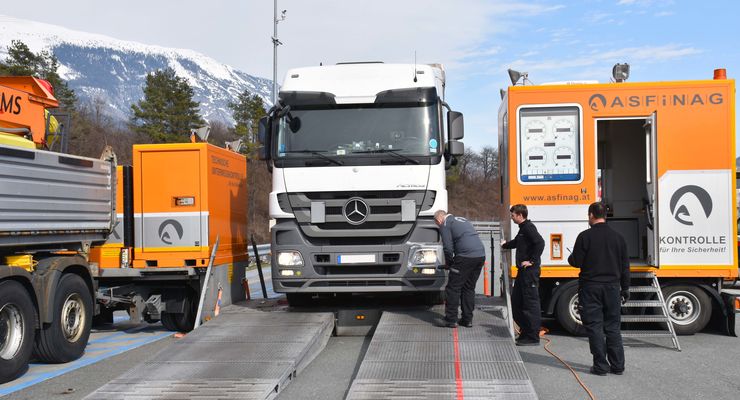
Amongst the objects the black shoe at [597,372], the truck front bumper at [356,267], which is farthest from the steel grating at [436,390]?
the truck front bumper at [356,267]

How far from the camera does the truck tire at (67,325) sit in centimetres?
868

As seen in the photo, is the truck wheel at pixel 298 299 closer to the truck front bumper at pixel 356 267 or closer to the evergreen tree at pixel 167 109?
the truck front bumper at pixel 356 267

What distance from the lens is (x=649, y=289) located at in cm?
984

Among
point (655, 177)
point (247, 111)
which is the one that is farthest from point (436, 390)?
point (247, 111)

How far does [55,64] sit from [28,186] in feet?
154

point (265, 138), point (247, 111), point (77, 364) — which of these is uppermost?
point (247, 111)

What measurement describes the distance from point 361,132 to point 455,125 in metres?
1.29

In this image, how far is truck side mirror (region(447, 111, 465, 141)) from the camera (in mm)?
9758

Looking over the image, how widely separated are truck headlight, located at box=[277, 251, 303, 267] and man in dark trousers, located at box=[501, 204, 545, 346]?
280 centimetres

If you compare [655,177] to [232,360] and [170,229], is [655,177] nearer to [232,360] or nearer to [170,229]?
[232,360]

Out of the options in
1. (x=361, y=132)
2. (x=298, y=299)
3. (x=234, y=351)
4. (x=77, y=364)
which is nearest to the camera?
(x=234, y=351)

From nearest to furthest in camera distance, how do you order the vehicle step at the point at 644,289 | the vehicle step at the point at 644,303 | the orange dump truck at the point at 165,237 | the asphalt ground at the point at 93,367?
the asphalt ground at the point at 93,367
the vehicle step at the point at 644,303
the vehicle step at the point at 644,289
the orange dump truck at the point at 165,237

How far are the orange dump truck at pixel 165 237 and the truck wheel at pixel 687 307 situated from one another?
6.63 meters

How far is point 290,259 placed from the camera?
9.56 m
